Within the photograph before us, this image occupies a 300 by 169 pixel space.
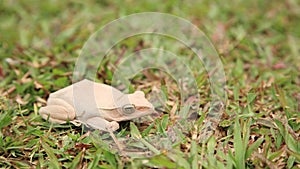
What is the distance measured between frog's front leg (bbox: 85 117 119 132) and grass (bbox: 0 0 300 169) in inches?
2.3

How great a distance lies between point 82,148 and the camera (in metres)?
2.06

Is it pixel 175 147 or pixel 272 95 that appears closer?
pixel 175 147

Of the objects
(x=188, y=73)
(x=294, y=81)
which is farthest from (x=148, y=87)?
(x=294, y=81)

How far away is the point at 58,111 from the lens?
216 cm

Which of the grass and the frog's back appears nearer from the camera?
the grass

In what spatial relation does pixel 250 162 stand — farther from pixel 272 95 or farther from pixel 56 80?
pixel 56 80

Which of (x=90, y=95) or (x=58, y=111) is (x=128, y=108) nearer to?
(x=90, y=95)

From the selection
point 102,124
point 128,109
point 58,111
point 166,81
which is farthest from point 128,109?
point 166,81

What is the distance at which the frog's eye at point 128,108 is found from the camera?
2082mm

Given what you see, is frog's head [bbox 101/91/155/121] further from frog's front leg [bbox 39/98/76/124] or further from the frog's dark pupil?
frog's front leg [bbox 39/98/76/124]

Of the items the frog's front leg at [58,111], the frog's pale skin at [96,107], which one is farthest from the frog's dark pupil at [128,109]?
the frog's front leg at [58,111]

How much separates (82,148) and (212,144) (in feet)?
1.96

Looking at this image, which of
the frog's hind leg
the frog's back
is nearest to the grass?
the frog's hind leg

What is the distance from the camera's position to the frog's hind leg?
215 centimetres
